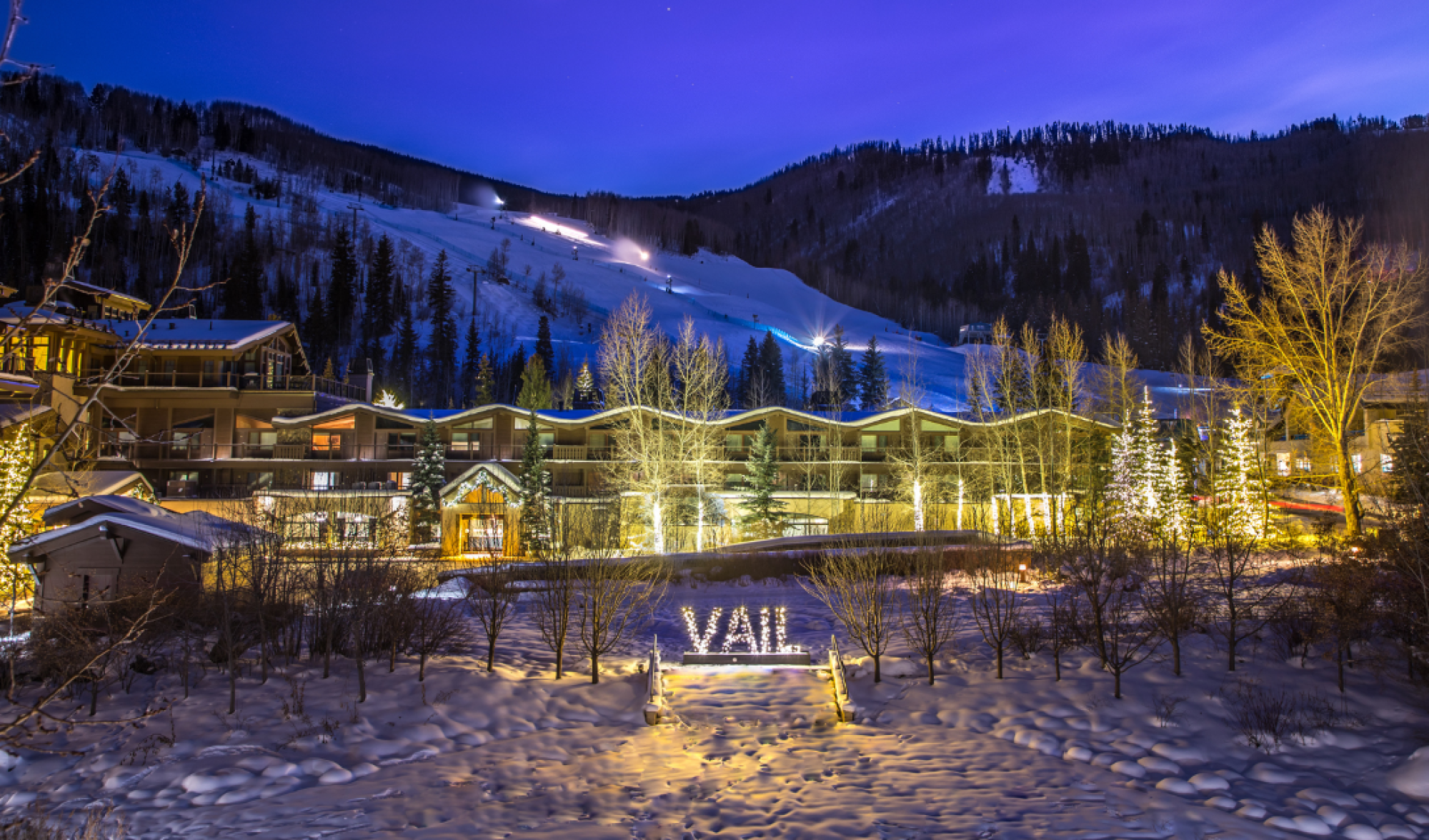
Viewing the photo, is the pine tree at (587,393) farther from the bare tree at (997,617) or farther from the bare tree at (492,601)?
the bare tree at (997,617)

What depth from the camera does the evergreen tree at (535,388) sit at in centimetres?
5819

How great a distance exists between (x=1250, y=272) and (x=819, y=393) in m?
88.8

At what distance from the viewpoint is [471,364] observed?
80938mm

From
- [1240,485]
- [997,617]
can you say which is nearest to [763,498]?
[1240,485]

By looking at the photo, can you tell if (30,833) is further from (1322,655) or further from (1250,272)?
(1250,272)

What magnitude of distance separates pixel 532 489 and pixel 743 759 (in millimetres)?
23300

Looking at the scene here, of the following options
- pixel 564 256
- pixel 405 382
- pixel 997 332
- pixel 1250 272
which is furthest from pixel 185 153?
pixel 1250 272

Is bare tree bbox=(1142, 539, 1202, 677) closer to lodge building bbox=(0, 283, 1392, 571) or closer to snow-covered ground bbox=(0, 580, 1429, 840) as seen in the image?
snow-covered ground bbox=(0, 580, 1429, 840)

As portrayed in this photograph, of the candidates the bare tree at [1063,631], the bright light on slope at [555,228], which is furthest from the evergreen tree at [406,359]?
the bare tree at [1063,631]

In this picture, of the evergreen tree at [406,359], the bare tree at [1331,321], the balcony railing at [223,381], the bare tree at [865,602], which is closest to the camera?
the bare tree at [865,602]

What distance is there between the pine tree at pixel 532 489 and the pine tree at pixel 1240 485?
23795mm

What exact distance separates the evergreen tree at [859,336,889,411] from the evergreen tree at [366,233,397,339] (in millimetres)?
51633

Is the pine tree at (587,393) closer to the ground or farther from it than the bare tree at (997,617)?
farther from it

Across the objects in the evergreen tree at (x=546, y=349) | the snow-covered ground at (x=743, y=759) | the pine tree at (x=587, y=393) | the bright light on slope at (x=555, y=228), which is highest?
the bright light on slope at (x=555, y=228)
